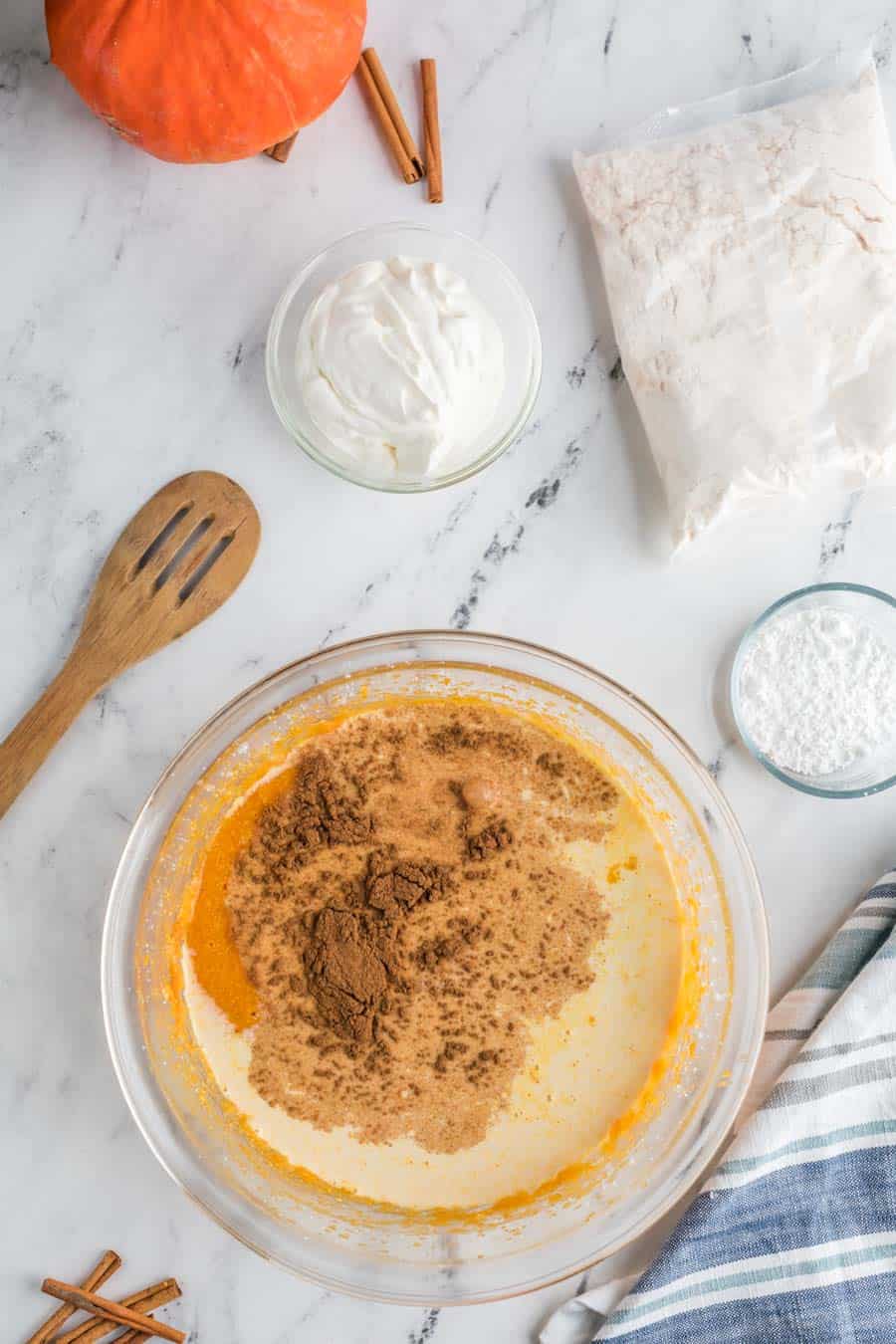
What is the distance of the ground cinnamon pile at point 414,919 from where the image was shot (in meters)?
1.46

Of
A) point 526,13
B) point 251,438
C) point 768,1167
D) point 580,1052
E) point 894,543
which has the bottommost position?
point 768,1167

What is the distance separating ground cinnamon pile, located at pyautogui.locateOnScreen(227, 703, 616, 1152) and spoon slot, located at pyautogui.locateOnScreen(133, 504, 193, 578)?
0.31 m

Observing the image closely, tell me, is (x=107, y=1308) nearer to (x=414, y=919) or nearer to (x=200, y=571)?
(x=414, y=919)

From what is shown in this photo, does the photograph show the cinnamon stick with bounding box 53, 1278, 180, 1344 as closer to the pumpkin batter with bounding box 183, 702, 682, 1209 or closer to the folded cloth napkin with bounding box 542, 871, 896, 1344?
the pumpkin batter with bounding box 183, 702, 682, 1209

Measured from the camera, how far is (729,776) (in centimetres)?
156

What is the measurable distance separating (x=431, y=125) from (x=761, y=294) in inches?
18.4

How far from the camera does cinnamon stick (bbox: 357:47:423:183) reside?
5.01 feet

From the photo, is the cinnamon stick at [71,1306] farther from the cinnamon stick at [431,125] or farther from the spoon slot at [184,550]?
the cinnamon stick at [431,125]

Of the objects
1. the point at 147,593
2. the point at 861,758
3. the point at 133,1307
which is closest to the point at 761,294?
the point at 861,758

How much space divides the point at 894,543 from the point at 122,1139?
1.25 metres

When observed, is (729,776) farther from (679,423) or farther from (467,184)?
(467,184)

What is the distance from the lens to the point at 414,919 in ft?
4.79

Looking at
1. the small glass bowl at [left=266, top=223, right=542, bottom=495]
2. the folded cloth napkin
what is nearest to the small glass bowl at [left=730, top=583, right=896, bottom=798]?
the folded cloth napkin

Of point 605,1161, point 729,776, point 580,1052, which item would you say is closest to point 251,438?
point 729,776
